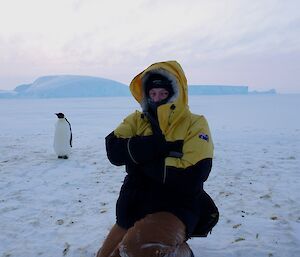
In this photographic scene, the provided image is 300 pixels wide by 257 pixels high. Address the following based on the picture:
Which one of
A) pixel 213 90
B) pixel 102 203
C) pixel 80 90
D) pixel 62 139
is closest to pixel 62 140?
pixel 62 139

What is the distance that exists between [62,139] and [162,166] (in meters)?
6.11

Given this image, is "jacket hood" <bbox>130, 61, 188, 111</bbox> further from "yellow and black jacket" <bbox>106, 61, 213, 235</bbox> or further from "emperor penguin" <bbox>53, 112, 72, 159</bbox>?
"emperor penguin" <bbox>53, 112, 72, 159</bbox>

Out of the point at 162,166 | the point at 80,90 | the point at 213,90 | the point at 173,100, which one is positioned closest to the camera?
the point at 162,166

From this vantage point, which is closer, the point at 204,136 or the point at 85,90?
the point at 204,136

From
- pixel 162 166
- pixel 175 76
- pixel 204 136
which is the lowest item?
pixel 162 166

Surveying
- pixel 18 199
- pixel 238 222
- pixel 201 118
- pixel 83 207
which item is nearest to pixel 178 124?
pixel 201 118

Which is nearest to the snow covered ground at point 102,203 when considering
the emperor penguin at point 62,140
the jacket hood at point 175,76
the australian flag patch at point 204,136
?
the emperor penguin at point 62,140

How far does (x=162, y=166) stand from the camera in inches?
96.9

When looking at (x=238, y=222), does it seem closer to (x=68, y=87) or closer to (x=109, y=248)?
(x=109, y=248)

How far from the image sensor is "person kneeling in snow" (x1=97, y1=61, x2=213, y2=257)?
7.84 ft

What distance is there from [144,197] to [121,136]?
1.65ft

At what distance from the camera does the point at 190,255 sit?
2734 millimetres

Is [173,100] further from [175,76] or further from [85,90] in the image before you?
[85,90]

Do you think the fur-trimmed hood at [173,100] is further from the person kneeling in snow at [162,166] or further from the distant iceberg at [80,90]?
the distant iceberg at [80,90]
